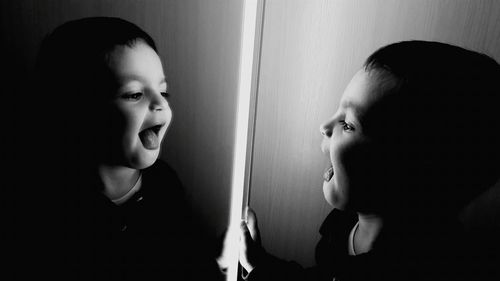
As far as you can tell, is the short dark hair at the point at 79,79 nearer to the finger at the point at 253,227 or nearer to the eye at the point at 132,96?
the eye at the point at 132,96

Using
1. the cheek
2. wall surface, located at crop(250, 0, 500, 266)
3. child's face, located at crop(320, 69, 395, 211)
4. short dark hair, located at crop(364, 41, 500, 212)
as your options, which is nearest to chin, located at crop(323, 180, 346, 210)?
child's face, located at crop(320, 69, 395, 211)

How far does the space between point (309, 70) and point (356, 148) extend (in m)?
0.27

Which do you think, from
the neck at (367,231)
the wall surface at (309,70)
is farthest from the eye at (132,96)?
the neck at (367,231)

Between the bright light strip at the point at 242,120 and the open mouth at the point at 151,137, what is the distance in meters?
0.14

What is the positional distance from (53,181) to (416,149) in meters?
0.61

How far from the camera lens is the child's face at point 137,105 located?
0.53 m

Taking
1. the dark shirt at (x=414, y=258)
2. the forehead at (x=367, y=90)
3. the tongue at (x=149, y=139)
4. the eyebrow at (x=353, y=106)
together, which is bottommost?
the dark shirt at (x=414, y=258)

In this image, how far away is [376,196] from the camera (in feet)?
1.70

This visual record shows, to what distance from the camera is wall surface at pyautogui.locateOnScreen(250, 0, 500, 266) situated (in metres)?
0.62

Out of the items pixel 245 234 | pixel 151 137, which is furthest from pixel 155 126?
pixel 245 234

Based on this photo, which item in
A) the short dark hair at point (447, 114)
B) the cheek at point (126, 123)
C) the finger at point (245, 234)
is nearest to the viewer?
the short dark hair at point (447, 114)

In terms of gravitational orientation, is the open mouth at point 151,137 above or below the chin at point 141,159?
above

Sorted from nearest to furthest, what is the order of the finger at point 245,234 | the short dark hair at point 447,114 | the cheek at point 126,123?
the short dark hair at point 447,114
the cheek at point 126,123
the finger at point 245,234

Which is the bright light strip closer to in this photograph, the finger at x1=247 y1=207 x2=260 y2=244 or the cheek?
the finger at x1=247 y1=207 x2=260 y2=244
